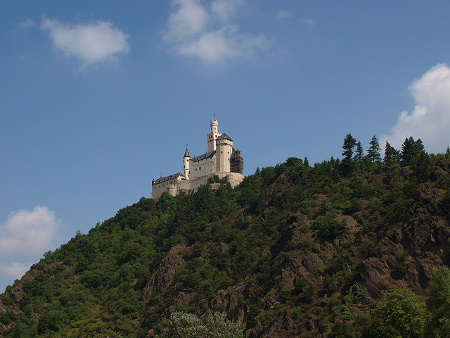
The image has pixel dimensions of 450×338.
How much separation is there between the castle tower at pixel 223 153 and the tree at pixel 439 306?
9264 cm

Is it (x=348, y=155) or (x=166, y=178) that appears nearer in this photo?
(x=348, y=155)

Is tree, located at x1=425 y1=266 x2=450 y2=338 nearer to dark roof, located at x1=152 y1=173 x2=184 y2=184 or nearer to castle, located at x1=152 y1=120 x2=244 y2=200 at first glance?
castle, located at x1=152 y1=120 x2=244 y2=200

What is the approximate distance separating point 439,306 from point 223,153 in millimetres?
96138

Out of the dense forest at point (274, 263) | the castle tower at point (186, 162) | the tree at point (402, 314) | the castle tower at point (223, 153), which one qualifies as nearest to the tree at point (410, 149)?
the dense forest at point (274, 263)

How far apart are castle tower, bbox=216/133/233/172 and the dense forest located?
5.14m

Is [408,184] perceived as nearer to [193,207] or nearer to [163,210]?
[193,207]

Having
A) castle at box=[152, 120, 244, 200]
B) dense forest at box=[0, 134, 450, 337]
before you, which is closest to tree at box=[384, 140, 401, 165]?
dense forest at box=[0, 134, 450, 337]

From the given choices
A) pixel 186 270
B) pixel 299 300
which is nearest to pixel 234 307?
pixel 299 300

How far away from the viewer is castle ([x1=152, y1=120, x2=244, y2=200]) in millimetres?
142250

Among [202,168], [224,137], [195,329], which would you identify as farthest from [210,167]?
[195,329]

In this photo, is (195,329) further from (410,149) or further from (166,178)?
(166,178)

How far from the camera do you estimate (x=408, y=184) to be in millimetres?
86875

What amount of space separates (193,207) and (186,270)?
2508 cm

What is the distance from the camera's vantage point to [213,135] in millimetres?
149875
